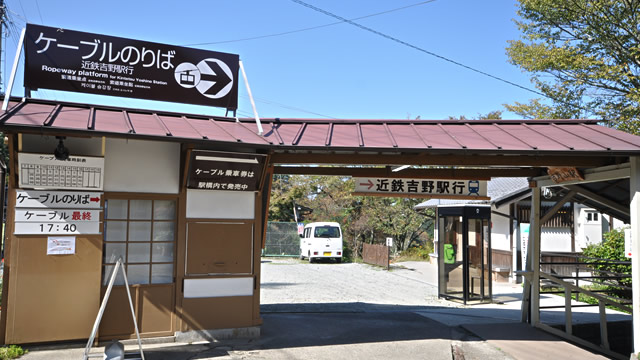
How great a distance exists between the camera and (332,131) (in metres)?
7.71

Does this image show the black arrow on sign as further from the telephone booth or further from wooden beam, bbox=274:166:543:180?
the telephone booth

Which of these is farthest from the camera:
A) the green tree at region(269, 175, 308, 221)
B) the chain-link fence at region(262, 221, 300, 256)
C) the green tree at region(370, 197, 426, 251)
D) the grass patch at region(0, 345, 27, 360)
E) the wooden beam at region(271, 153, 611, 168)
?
the green tree at region(269, 175, 308, 221)

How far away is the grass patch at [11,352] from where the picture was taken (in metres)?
6.24

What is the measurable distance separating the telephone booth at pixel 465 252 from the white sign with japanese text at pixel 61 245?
9579 mm

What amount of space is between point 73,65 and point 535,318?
941 cm

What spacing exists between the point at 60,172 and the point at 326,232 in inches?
822

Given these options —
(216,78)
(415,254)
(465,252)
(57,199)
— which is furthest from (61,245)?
(415,254)

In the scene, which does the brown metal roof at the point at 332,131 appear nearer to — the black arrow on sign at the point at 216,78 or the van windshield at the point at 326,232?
the black arrow on sign at the point at 216,78

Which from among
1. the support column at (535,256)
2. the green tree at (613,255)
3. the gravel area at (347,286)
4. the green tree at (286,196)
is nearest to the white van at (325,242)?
the gravel area at (347,286)

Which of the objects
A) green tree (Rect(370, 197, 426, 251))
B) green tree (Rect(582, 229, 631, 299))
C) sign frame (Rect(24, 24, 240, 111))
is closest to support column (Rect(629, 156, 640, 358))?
sign frame (Rect(24, 24, 240, 111))

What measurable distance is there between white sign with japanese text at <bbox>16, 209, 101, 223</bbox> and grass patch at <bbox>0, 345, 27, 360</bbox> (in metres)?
1.68

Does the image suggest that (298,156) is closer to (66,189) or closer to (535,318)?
(66,189)

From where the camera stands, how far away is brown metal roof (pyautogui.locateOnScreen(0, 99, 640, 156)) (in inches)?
248

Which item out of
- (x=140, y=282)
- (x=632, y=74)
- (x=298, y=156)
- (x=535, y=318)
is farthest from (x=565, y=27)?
(x=140, y=282)
